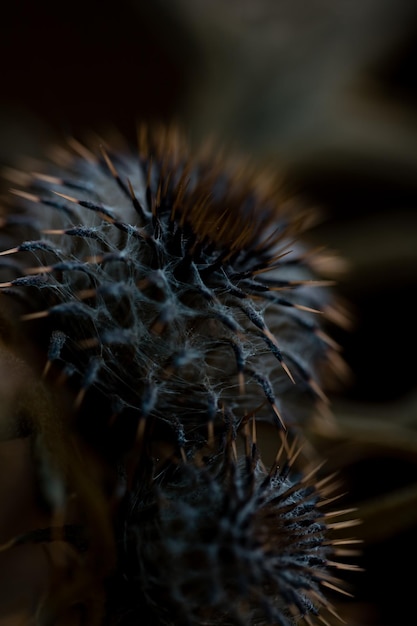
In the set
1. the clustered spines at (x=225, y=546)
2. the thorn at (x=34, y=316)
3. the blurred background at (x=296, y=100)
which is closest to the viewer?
the clustered spines at (x=225, y=546)

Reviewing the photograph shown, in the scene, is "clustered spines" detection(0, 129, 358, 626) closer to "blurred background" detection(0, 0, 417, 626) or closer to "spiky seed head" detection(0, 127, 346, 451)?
"spiky seed head" detection(0, 127, 346, 451)

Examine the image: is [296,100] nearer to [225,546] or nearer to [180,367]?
[180,367]

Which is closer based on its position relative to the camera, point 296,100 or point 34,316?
point 34,316

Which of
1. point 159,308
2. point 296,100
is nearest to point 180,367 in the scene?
point 159,308

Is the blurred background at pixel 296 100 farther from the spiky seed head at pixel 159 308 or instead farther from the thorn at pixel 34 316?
the thorn at pixel 34 316

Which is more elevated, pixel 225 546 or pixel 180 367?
pixel 180 367

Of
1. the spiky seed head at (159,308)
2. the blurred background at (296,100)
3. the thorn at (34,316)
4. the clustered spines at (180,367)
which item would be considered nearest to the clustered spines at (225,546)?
the clustered spines at (180,367)

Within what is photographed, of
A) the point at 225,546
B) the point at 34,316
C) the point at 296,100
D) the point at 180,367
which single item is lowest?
the point at 225,546
